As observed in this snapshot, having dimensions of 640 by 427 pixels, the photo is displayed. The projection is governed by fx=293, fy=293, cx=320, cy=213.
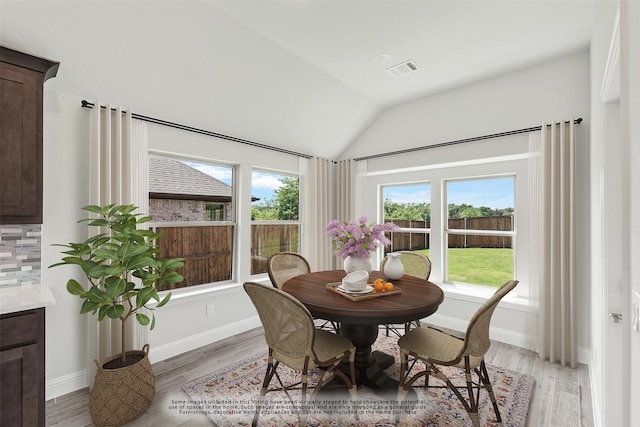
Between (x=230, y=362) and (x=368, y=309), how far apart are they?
1644 millimetres

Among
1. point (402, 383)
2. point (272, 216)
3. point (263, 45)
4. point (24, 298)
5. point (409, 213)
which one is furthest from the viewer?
point (409, 213)

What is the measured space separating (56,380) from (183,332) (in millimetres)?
956

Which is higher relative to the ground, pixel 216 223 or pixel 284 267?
pixel 216 223

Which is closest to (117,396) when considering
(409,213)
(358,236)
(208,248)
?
(208,248)

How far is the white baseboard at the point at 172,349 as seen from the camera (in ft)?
7.25

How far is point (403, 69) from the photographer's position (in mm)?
3037

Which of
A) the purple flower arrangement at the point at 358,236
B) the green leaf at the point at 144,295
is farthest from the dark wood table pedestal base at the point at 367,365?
the green leaf at the point at 144,295

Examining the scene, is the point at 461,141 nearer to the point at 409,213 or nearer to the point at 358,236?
the point at 409,213

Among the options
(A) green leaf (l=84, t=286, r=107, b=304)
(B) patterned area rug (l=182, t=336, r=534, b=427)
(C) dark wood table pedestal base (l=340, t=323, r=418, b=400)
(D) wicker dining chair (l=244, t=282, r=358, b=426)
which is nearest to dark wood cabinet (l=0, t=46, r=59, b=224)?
(A) green leaf (l=84, t=286, r=107, b=304)

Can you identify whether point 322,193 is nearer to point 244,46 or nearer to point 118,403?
point 244,46

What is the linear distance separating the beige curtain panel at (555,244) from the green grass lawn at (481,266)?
535mm

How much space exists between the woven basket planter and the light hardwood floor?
9 cm

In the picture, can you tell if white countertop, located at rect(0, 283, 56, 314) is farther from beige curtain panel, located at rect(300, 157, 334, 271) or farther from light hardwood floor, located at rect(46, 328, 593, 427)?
beige curtain panel, located at rect(300, 157, 334, 271)

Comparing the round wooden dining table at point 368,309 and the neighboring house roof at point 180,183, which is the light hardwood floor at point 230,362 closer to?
the round wooden dining table at point 368,309
